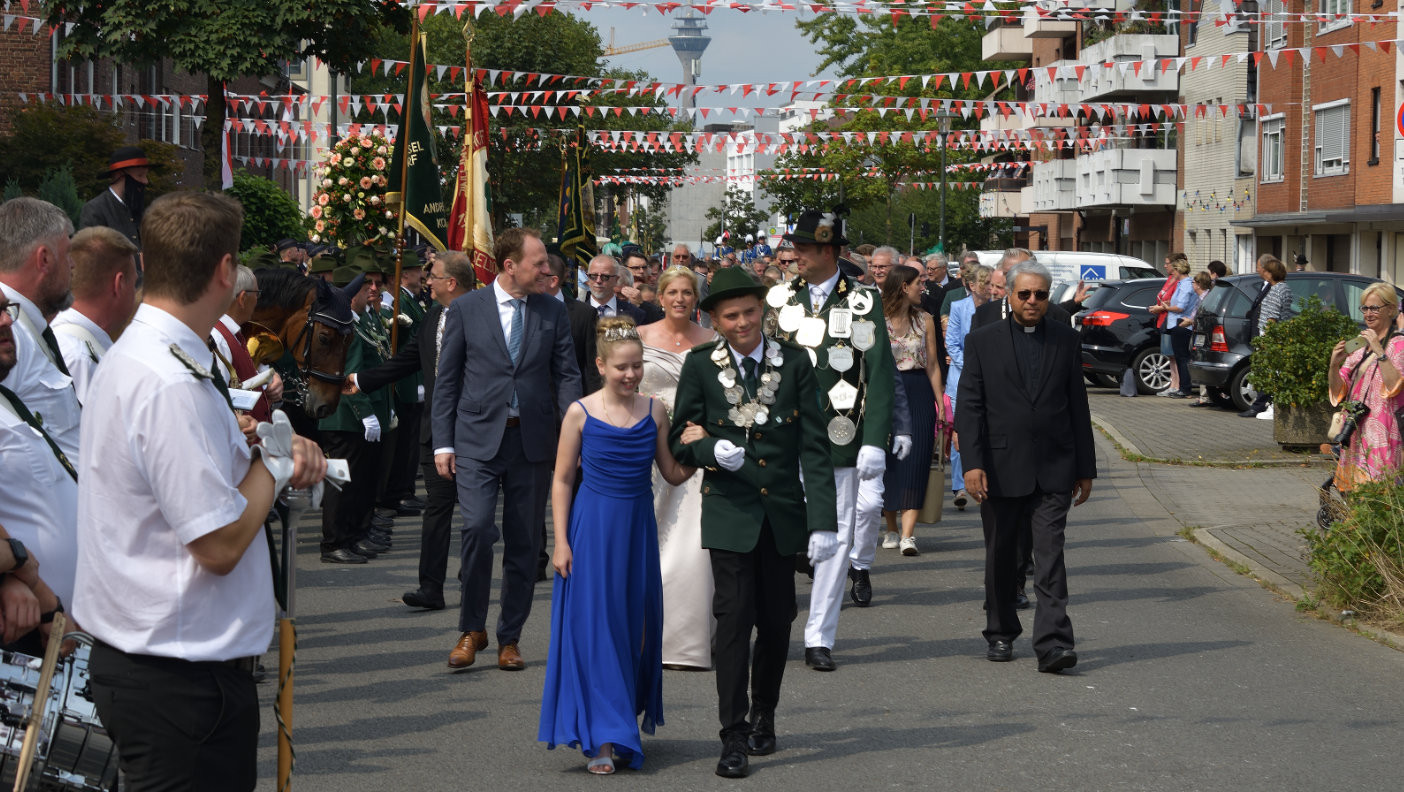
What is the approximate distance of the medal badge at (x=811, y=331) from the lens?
8977 mm

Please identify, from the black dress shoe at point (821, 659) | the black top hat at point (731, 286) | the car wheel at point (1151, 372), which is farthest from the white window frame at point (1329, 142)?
the black top hat at point (731, 286)

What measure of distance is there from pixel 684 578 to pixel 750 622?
149cm

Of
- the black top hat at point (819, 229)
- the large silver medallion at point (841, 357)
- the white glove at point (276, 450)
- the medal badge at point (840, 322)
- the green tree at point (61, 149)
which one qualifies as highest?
the green tree at point (61, 149)

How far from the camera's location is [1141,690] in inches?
320

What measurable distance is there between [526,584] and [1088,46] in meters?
58.4

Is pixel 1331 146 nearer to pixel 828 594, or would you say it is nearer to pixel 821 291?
pixel 821 291

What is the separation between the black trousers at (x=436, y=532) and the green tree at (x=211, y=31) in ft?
45.9

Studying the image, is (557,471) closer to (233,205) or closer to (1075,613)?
(233,205)

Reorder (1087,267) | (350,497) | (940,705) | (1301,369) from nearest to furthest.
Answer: (940,705) < (350,497) < (1301,369) < (1087,267)

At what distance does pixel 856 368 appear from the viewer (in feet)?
29.7

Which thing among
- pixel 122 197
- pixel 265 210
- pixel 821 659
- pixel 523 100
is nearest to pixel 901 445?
pixel 821 659

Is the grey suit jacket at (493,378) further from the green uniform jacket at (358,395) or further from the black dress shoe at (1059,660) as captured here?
the green uniform jacket at (358,395)

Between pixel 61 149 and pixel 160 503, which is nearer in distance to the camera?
pixel 160 503

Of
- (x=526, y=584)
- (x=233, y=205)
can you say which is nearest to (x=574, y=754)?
(x=526, y=584)
